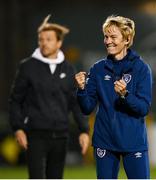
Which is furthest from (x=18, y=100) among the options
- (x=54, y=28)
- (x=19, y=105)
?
(x=54, y=28)

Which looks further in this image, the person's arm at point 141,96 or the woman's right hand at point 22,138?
the woman's right hand at point 22,138

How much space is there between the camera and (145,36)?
20.3m

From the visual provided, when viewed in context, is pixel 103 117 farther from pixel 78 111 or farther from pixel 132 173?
pixel 78 111

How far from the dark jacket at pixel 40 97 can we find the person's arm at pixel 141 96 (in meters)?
1.98

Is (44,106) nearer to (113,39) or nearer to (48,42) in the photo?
(48,42)

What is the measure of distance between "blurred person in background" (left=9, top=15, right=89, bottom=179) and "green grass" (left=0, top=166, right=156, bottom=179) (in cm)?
383

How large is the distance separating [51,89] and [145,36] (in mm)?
12790

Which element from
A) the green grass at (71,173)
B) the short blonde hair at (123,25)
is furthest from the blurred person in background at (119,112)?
the green grass at (71,173)

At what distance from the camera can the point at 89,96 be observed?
19.8 feet

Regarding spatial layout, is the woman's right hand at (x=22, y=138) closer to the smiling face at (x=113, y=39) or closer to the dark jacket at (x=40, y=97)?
the dark jacket at (x=40, y=97)

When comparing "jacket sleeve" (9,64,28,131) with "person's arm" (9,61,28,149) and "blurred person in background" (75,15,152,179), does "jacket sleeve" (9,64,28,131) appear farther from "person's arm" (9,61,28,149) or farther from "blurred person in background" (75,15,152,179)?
"blurred person in background" (75,15,152,179)

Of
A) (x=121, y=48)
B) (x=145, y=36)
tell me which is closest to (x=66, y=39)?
(x=145, y=36)

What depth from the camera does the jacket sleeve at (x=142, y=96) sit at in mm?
5762

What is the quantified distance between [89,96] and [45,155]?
5.88 ft
